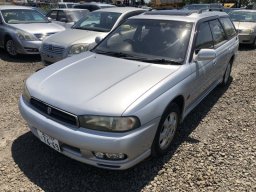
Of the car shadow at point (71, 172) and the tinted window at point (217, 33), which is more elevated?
the tinted window at point (217, 33)

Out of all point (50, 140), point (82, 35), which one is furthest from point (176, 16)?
point (82, 35)

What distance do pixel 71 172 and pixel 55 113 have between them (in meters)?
0.73

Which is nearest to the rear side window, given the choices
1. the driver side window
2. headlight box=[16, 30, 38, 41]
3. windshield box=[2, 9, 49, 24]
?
the driver side window

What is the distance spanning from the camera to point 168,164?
3338 mm

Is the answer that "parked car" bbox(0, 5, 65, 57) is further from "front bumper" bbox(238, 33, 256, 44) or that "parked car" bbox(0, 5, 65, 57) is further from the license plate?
"front bumper" bbox(238, 33, 256, 44)

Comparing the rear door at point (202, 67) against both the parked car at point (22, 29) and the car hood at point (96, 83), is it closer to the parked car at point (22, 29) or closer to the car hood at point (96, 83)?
the car hood at point (96, 83)

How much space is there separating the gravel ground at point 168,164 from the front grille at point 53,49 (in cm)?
211

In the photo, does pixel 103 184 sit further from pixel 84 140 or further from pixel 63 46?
pixel 63 46

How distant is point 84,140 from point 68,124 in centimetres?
26

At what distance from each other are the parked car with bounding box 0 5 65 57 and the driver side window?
16.8 feet

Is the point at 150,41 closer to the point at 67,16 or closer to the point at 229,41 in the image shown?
the point at 229,41

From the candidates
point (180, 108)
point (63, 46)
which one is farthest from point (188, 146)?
point (63, 46)

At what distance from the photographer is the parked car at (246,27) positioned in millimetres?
10477

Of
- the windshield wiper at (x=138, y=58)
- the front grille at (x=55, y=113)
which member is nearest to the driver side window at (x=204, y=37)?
the windshield wiper at (x=138, y=58)
